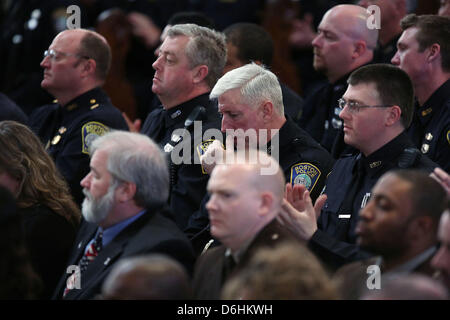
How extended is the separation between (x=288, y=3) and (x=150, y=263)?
17.1 feet

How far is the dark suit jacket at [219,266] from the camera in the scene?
3.37m

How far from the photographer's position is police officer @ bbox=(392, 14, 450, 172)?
473cm

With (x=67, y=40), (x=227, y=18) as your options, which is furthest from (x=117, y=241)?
(x=227, y=18)

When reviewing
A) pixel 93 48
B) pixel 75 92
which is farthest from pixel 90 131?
pixel 93 48

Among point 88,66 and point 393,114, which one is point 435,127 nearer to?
point 393,114

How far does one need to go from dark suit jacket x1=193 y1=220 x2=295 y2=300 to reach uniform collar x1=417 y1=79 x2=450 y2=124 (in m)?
1.58

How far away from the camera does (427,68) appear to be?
4.81m

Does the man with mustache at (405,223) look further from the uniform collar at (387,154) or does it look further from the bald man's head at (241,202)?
the uniform collar at (387,154)

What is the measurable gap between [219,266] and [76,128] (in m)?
2.25

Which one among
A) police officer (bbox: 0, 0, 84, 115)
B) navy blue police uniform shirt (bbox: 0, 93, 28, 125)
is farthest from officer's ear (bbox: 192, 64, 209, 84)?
police officer (bbox: 0, 0, 84, 115)

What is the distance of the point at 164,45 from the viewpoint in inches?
204

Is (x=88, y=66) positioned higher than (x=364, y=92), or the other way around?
(x=364, y=92)

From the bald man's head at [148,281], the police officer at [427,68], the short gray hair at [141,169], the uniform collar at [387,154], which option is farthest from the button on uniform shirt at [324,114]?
the bald man's head at [148,281]
